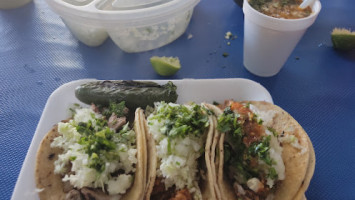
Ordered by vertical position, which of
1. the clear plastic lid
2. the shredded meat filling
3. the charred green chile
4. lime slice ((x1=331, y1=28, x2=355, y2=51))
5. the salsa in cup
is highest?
the clear plastic lid

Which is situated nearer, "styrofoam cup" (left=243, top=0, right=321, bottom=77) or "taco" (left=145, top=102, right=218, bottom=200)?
"taco" (left=145, top=102, right=218, bottom=200)

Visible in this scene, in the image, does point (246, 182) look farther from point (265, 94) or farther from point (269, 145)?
point (265, 94)

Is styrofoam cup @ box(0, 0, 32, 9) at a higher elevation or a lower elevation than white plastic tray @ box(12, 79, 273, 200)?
higher

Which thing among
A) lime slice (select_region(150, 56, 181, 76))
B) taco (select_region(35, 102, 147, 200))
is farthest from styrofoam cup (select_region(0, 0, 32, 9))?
taco (select_region(35, 102, 147, 200))

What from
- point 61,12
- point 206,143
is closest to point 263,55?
point 206,143

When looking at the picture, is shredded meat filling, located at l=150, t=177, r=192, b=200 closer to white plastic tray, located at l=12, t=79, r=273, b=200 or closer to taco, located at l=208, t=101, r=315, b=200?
taco, located at l=208, t=101, r=315, b=200

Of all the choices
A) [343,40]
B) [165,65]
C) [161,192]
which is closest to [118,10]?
[165,65]

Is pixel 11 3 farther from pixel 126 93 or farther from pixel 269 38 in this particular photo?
pixel 269 38
